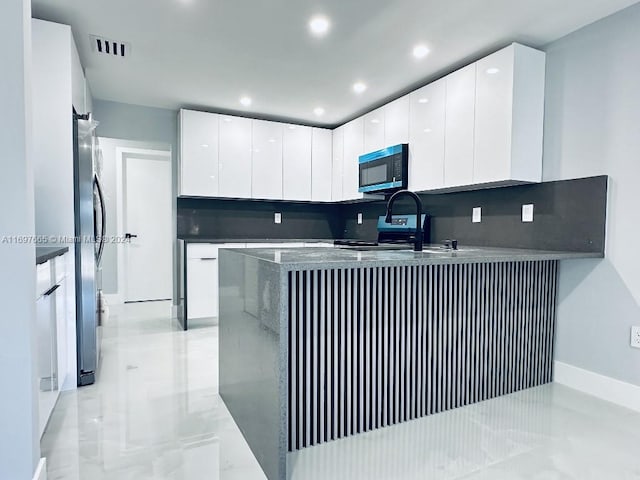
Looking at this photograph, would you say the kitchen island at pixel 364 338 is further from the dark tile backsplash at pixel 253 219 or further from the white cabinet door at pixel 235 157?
the dark tile backsplash at pixel 253 219

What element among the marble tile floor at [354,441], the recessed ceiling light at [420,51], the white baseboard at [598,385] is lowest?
the marble tile floor at [354,441]

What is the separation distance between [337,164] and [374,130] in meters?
0.84

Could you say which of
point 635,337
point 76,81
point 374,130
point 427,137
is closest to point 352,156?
point 374,130

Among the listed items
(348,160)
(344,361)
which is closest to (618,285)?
(344,361)

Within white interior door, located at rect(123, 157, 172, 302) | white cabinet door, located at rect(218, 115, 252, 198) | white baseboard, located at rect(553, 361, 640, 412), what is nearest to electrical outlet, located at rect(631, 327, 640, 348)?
white baseboard, located at rect(553, 361, 640, 412)

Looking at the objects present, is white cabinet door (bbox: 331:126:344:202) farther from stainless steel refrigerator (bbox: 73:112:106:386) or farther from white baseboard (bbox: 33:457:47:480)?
white baseboard (bbox: 33:457:47:480)

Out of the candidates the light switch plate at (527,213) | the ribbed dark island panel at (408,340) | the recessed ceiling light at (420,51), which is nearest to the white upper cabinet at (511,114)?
the light switch plate at (527,213)

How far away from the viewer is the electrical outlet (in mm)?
2254

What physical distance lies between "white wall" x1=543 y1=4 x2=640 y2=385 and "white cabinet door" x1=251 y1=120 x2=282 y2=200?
109 inches

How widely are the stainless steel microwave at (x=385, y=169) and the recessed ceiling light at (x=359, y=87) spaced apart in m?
0.59

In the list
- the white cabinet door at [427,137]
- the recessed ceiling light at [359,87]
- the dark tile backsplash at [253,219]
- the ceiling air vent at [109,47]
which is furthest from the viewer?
the dark tile backsplash at [253,219]

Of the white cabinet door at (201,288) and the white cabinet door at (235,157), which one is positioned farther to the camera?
the white cabinet door at (235,157)

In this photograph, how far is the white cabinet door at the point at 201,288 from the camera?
12.9 ft

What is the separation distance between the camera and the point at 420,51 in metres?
2.83
